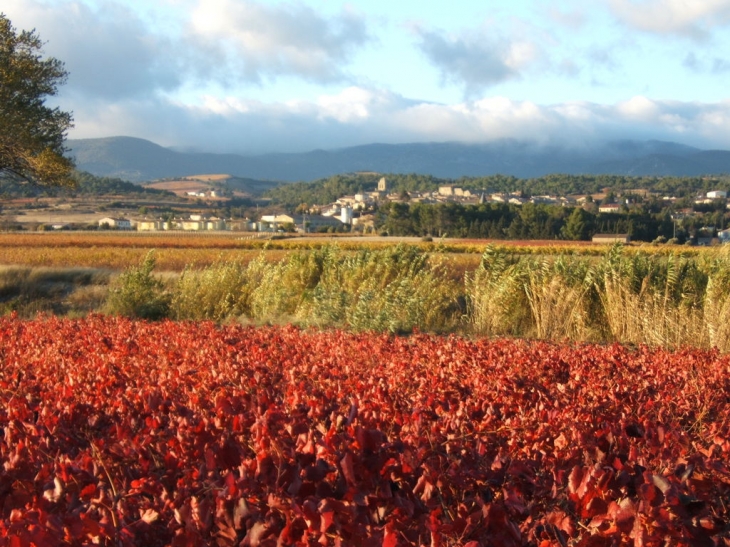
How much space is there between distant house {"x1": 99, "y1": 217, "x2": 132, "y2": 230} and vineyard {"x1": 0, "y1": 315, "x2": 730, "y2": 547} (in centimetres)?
7813

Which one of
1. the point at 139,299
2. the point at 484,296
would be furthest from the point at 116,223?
the point at 484,296

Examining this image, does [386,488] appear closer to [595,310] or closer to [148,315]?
[595,310]

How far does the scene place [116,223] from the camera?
81.9m

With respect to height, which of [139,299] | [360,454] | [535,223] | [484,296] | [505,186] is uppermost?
[360,454]

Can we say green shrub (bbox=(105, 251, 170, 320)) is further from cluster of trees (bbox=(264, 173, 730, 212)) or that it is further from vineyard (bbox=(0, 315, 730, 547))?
cluster of trees (bbox=(264, 173, 730, 212))

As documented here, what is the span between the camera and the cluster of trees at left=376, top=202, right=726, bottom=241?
64.7 meters

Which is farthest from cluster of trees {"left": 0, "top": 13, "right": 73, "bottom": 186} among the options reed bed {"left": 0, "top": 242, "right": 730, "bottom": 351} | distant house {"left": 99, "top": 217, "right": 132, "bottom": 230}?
distant house {"left": 99, "top": 217, "right": 132, "bottom": 230}

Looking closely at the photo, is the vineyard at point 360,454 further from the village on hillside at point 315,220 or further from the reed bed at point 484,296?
the village on hillside at point 315,220

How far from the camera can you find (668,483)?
2.76 m

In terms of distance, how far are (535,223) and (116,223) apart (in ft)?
140

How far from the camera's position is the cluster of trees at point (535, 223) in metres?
64.7

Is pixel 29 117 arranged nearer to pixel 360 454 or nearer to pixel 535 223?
pixel 360 454

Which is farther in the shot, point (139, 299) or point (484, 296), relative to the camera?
point (139, 299)

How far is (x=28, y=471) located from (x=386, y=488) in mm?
1574
